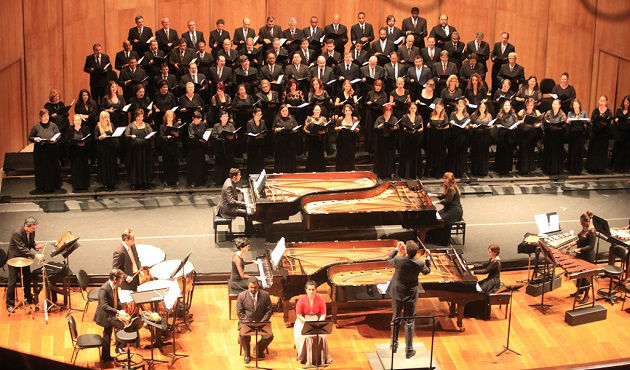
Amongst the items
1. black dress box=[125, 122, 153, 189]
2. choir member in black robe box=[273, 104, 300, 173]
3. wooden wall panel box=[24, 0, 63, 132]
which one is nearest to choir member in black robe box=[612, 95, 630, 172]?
choir member in black robe box=[273, 104, 300, 173]

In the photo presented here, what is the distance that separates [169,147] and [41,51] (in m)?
3.45

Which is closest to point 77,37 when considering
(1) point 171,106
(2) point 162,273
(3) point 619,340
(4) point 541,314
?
(1) point 171,106

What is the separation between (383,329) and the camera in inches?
321

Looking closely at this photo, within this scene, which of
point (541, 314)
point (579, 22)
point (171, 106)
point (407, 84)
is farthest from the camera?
point (579, 22)

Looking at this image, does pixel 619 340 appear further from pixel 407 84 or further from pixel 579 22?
pixel 579 22

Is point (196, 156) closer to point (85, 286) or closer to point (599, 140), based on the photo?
point (85, 286)

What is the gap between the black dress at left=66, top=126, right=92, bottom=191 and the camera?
11070 mm

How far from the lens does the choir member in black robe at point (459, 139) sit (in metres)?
11.9

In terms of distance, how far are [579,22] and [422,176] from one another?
5.60 metres

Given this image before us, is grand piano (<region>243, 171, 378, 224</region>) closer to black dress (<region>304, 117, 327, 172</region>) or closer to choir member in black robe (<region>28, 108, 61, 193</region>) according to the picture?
black dress (<region>304, 117, 327, 172</region>)

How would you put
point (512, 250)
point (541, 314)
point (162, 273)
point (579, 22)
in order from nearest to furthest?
point (162, 273)
point (541, 314)
point (512, 250)
point (579, 22)

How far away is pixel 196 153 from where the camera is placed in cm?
1145

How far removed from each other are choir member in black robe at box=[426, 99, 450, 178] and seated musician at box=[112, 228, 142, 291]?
5533 mm

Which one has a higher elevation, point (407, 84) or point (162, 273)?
point (407, 84)
